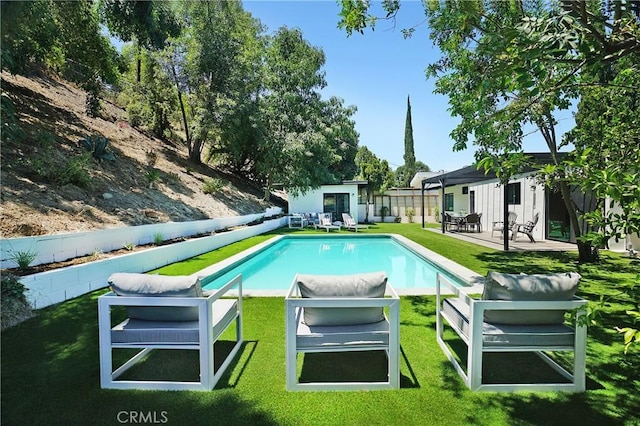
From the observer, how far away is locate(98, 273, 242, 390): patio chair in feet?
8.91

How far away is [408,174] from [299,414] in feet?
145

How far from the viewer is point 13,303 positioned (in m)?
4.15

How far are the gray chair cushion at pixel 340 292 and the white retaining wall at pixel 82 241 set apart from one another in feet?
16.6

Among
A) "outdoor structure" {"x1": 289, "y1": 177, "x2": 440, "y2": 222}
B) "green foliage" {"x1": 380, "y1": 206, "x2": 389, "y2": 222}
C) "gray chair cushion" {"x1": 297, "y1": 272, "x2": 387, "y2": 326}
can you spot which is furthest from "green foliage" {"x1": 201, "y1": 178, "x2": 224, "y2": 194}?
"gray chair cushion" {"x1": 297, "y1": 272, "x2": 387, "y2": 326}

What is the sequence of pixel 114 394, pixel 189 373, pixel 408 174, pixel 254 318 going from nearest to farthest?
pixel 114 394 → pixel 189 373 → pixel 254 318 → pixel 408 174

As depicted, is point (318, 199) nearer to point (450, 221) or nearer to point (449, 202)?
point (450, 221)

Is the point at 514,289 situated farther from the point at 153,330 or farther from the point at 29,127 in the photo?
the point at 29,127

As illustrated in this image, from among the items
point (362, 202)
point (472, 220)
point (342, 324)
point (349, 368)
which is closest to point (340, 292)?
point (342, 324)

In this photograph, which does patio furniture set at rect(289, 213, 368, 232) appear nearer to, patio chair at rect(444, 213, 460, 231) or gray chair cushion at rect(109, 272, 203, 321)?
patio chair at rect(444, 213, 460, 231)

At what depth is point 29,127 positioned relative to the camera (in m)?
10.0

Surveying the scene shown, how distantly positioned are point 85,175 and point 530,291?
35.3 ft

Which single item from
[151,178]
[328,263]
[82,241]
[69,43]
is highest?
[69,43]

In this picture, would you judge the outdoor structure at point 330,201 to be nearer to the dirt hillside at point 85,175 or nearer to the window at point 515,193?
the dirt hillside at point 85,175

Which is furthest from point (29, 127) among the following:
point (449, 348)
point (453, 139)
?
point (449, 348)
